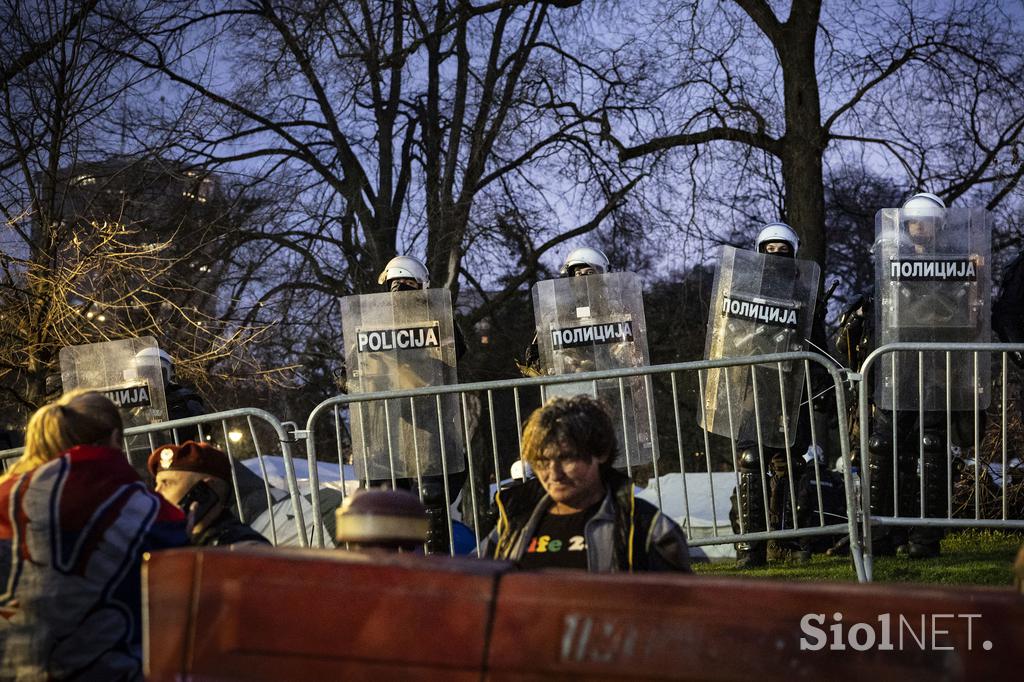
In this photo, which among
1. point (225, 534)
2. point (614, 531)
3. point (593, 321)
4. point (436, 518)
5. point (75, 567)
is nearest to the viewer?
point (75, 567)

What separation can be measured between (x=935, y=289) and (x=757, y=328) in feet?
3.47

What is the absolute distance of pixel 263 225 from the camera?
15242 millimetres

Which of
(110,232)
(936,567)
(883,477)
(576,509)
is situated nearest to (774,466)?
(883,477)

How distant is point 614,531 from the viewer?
3264 millimetres

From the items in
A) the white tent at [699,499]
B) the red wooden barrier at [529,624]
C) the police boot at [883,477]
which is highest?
the red wooden barrier at [529,624]

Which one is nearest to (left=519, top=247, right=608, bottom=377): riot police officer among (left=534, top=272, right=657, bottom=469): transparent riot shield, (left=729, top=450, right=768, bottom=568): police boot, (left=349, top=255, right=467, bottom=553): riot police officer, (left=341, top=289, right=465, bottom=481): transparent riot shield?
(left=534, top=272, right=657, bottom=469): transparent riot shield

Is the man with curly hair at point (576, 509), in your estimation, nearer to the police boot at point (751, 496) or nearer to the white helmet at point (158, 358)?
the police boot at point (751, 496)

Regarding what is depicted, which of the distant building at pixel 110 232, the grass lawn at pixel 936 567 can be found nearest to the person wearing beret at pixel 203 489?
the grass lawn at pixel 936 567

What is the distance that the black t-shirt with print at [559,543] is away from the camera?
10.9ft

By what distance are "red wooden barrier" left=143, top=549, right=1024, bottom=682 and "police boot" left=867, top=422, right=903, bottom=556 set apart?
4978 mm

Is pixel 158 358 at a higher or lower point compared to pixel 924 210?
lower

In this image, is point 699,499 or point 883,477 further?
point 699,499

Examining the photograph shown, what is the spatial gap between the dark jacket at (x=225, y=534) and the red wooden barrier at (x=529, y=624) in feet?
5.29

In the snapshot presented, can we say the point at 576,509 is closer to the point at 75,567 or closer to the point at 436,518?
the point at 75,567
